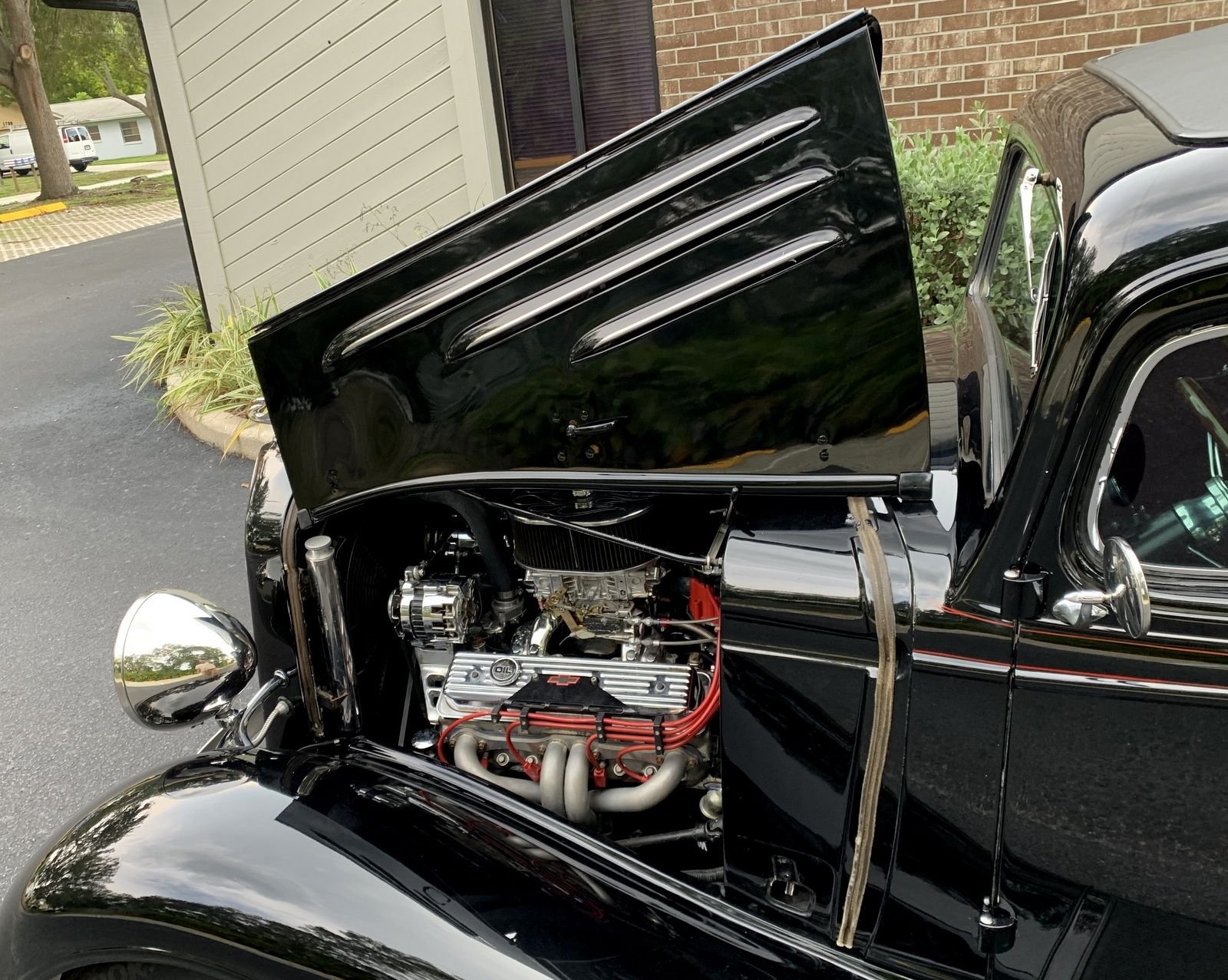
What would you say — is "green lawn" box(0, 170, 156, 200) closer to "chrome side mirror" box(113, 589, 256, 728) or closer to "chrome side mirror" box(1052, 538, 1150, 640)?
"chrome side mirror" box(113, 589, 256, 728)

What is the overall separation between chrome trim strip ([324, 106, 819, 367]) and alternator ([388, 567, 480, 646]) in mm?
559

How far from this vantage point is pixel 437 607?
7.44 ft

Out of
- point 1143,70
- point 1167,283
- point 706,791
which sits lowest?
point 706,791

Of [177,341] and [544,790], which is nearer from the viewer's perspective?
[544,790]

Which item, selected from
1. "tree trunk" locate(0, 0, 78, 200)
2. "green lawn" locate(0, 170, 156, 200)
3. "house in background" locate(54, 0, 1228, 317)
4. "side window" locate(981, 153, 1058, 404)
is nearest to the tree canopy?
"tree trunk" locate(0, 0, 78, 200)

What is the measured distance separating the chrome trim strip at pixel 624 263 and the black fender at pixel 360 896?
0.89 m

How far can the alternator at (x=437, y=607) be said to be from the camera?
227cm

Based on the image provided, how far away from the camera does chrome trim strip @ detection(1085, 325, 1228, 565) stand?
1365 millimetres

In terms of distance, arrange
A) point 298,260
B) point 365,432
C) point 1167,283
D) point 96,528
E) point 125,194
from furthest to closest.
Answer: point 125,194 → point 298,260 → point 96,528 → point 365,432 → point 1167,283

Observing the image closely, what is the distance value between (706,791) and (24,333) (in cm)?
1027

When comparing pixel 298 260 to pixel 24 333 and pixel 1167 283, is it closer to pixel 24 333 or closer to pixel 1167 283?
pixel 24 333

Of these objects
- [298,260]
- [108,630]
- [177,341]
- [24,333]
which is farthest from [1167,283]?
[24,333]

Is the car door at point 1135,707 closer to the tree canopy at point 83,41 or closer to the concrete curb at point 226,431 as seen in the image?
the concrete curb at point 226,431

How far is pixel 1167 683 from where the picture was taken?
1493 mm
